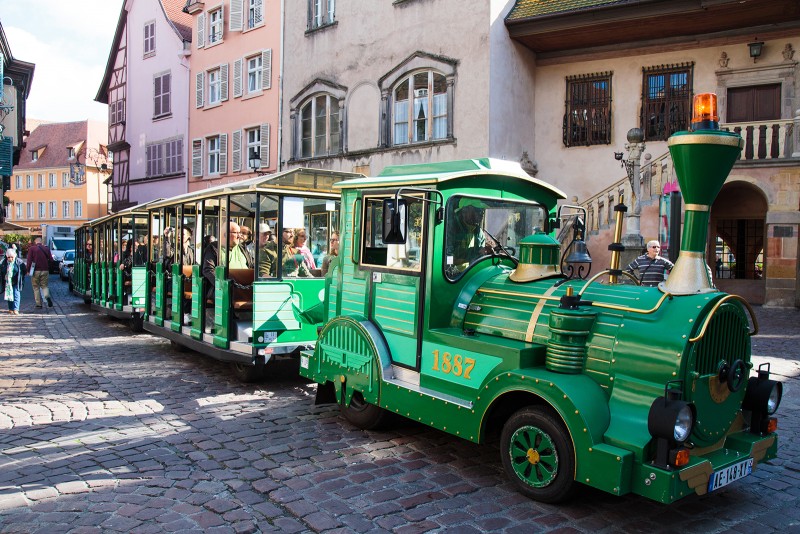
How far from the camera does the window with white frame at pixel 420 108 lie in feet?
57.9

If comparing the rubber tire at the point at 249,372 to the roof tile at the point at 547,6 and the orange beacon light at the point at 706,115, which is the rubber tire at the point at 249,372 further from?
the roof tile at the point at 547,6

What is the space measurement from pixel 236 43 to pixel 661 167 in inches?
682

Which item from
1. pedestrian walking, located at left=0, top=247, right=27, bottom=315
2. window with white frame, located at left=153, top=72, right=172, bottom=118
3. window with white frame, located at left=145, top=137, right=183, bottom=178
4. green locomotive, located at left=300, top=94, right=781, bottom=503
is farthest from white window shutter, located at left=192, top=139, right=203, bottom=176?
green locomotive, located at left=300, top=94, right=781, bottom=503

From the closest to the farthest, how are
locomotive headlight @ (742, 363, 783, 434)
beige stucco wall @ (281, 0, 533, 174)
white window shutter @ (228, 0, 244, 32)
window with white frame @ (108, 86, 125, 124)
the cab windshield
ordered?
1. locomotive headlight @ (742, 363, 783, 434)
2. the cab windshield
3. beige stucco wall @ (281, 0, 533, 174)
4. white window shutter @ (228, 0, 244, 32)
5. window with white frame @ (108, 86, 125, 124)

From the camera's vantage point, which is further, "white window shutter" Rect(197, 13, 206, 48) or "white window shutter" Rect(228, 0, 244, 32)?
"white window shutter" Rect(197, 13, 206, 48)

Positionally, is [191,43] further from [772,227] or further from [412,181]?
[412,181]

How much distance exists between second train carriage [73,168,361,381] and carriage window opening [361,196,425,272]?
2.37m

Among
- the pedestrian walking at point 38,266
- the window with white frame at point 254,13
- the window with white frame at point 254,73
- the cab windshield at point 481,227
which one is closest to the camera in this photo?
the cab windshield at point 481,227

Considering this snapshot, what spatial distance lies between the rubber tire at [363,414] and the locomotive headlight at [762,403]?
2922 millimetres

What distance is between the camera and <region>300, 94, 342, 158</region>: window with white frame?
2080 centimetres

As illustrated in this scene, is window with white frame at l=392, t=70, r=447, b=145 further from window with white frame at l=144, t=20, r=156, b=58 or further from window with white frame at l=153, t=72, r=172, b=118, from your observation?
window with white frame at l=144, t=20, r=156, b=58

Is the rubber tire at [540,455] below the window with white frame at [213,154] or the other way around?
below

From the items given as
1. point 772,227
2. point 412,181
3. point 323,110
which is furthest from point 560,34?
point 412,181

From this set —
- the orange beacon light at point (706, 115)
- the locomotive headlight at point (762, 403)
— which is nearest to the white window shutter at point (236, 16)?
the orange beacon light at point (706, 115)
